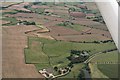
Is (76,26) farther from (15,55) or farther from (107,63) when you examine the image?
(15,55)

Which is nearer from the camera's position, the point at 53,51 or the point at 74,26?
the point at 53,51

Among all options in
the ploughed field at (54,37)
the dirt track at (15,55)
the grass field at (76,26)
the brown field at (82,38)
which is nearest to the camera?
the dirt track at (15,55)

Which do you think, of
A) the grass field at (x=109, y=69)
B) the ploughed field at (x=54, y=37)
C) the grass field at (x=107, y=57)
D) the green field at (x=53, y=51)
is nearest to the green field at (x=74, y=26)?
the ploughed field at (x=54, y=37)

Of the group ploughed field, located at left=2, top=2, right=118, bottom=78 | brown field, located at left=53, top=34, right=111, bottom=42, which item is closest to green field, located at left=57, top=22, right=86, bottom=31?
ploughed field, located at left=2, top=2, right=118, bottom=78

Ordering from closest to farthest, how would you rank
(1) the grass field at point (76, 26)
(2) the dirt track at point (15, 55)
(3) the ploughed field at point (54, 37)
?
(2) the dirt track at point (15, 55), (3) the ploughed field at point (54, 37), (1) the grass field at point (76, 26)

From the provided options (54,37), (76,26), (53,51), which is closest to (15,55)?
(53,51)

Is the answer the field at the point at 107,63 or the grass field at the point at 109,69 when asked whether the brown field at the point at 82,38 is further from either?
the grass field at the point at 109,69

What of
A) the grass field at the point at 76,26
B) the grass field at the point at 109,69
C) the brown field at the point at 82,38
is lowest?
the grass field at the point at 109,69

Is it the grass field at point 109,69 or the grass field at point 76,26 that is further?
the grass field at point 76,26

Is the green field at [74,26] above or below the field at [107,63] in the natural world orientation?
above
